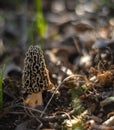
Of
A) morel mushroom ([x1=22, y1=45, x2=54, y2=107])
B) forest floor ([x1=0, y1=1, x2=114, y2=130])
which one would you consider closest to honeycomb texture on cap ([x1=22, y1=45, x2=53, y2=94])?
morel mushroom ([x1=22, y1=45, x2=54, y2=107])

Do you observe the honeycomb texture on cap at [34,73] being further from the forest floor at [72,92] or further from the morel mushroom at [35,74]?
the forest floor at [72,92]

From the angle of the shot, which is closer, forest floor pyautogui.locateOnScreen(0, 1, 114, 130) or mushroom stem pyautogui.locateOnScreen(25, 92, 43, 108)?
forest floor pyautogui.locateOnScreen(0, 1, 114, 130)

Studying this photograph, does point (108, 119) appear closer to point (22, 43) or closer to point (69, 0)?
point (22, 43)

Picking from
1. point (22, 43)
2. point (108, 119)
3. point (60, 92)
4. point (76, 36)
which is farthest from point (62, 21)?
point (108, 119)

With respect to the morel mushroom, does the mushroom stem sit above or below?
below

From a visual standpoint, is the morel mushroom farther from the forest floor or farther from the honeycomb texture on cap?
the forest floor

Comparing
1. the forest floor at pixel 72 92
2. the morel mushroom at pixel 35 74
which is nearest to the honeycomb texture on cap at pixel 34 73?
the morel mushroom at pixel 35 74
